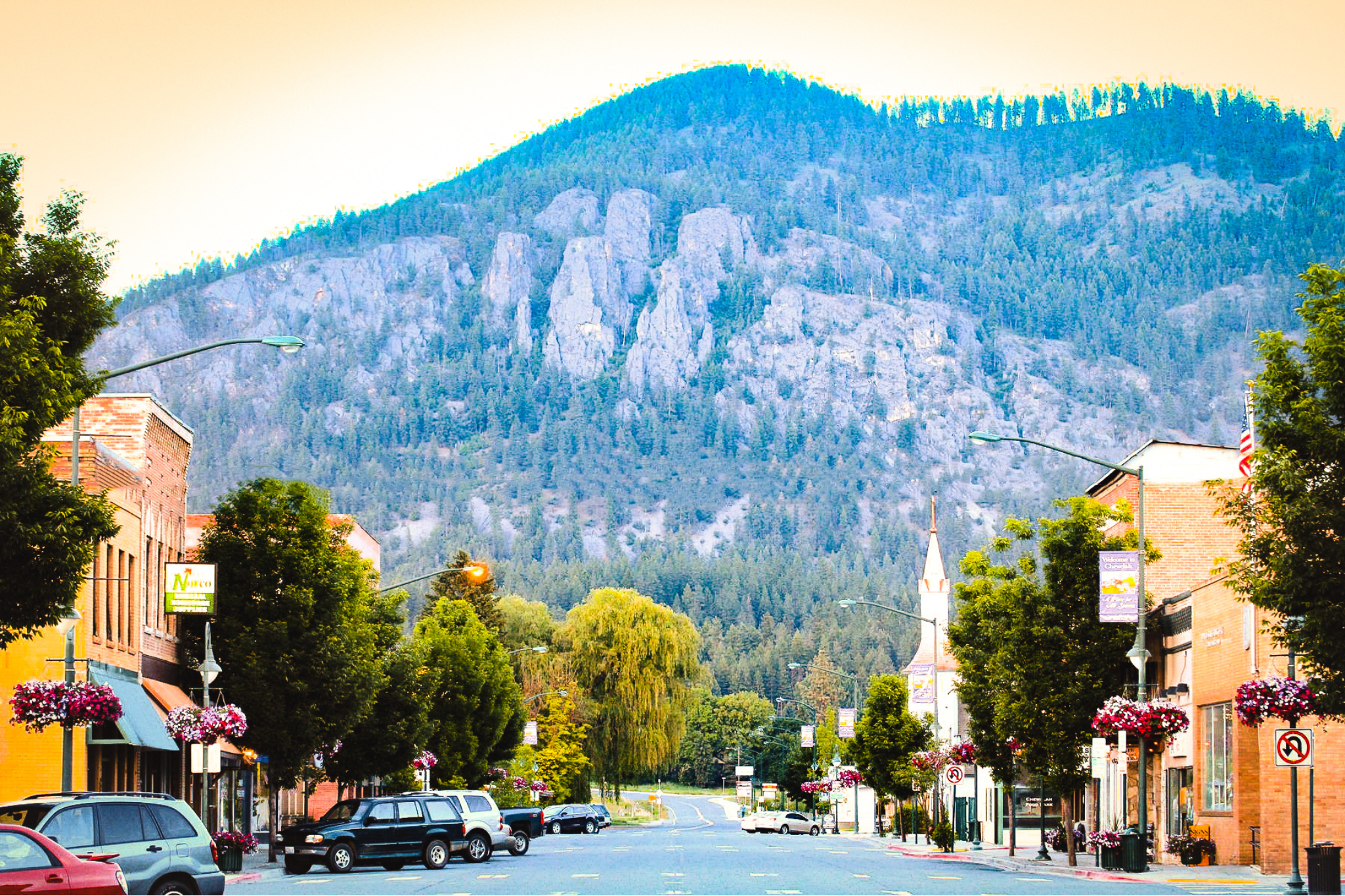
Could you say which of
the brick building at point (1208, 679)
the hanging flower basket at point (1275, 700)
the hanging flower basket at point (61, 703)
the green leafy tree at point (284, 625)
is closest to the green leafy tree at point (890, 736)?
the brick building at point (1208, 679)

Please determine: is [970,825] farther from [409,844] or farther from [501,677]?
[409,844]

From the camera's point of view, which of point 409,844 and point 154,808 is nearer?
point 154,808

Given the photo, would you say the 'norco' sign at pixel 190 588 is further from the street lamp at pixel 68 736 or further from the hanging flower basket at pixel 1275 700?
the hanging flower basket at pixel 1275 700

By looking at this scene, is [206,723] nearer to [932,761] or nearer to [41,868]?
[41,868]

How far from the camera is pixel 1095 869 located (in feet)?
134

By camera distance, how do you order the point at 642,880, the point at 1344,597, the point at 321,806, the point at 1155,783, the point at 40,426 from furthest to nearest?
the point at 321,806, the point at 1155,783, the point at 642,880, the point at 1344,597, the point at 40,426

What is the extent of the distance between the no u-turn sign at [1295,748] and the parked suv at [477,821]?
76.2 feet

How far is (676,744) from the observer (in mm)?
97812

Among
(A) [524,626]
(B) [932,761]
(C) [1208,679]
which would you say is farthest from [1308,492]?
(A) [524,626]

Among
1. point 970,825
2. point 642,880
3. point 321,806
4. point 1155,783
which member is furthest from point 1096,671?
point 321,806

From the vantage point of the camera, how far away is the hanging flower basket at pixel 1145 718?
37.8 meters

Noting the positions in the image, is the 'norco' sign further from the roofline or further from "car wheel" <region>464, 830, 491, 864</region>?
the roofline

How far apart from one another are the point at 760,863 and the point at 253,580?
1583cm

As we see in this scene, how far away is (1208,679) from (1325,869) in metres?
16.4
